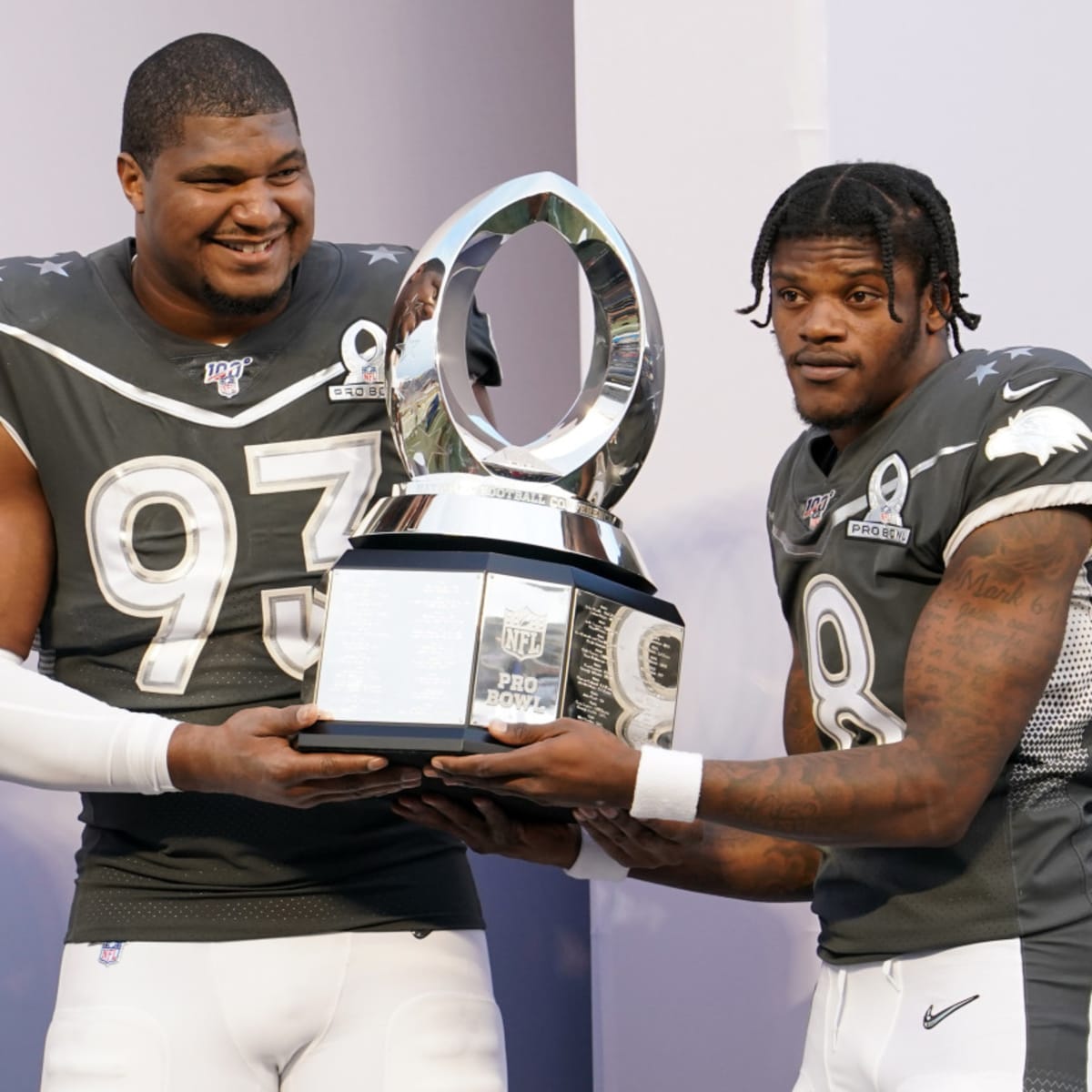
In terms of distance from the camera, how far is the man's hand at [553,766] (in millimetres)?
1361

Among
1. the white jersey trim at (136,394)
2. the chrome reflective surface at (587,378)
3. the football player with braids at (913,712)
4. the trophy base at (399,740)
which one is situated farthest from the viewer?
the white jersey trim at (136,394)

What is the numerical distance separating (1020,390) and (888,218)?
8.3 inches

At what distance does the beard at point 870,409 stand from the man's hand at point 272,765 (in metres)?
0.50

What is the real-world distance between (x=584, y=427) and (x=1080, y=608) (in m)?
0.44

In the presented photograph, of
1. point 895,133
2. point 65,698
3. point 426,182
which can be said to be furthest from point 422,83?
point 65,698

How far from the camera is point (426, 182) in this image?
2.76 m

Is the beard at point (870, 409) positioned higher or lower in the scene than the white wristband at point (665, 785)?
higher

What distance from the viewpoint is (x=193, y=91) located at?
1.67 m

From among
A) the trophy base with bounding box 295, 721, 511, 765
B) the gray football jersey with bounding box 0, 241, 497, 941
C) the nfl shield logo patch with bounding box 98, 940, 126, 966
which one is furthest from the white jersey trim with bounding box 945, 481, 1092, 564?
the nfl shield logo patch with bounding box 98, 940, 126, 966

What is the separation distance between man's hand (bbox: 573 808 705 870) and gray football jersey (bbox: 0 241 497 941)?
16cm

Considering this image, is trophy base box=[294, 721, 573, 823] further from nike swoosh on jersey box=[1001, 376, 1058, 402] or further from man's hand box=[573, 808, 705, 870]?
nike swoosh on jersey box=[1001, 376, 1058, 402]

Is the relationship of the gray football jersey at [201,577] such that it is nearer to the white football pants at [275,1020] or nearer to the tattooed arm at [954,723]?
the white football pants at [275,1020]

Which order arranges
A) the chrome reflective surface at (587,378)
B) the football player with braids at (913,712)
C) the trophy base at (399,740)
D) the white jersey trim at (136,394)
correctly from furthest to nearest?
the white jersey trim at (136,394)
the chrome reflective surface at (587,378)
the football player with braids at (913,712)
the trophy base at (399,740)

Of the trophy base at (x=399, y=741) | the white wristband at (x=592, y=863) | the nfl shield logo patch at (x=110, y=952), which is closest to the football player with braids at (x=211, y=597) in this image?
the nfl shield logo patch at (x=110, y=952)
